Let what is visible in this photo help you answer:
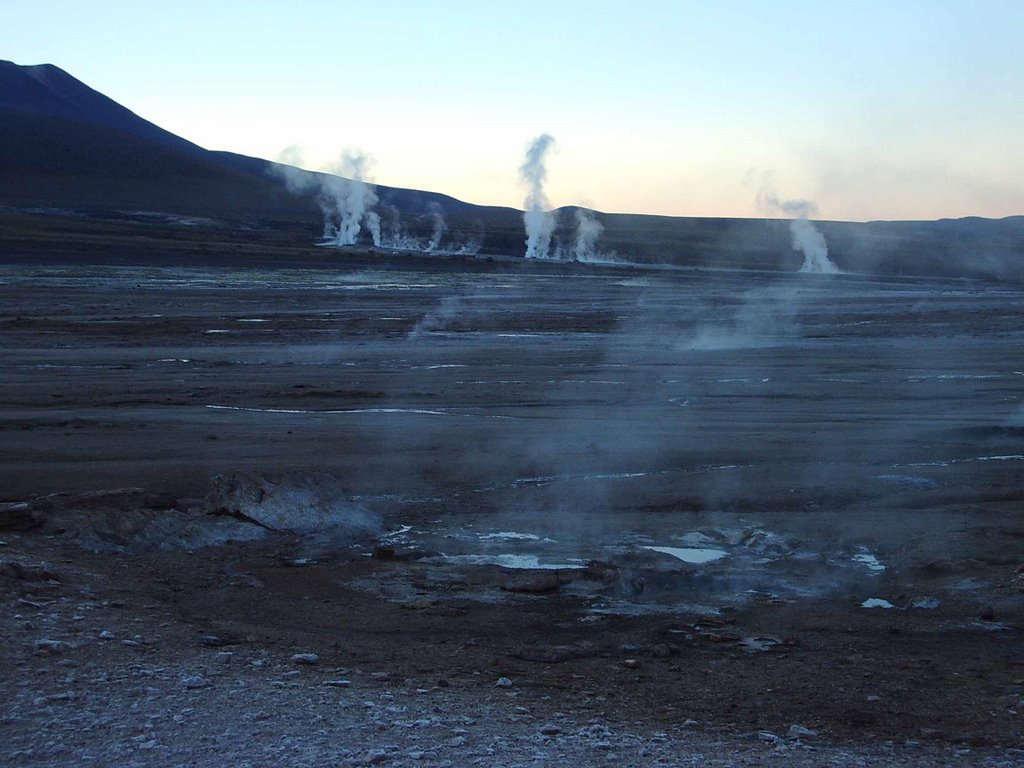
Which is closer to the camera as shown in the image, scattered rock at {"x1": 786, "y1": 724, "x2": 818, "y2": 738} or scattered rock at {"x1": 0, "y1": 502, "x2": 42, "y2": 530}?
scattered rock at {"x1": 786, "y1": 724, "x2": 818, "y2": 738}

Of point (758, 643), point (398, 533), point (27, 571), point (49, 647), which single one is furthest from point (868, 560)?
point (27, 571)

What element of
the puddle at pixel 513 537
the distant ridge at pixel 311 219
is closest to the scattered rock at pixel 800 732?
the puddle at pixel 513 537

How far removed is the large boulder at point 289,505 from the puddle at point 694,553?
2713 mm

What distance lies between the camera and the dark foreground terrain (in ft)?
20.4

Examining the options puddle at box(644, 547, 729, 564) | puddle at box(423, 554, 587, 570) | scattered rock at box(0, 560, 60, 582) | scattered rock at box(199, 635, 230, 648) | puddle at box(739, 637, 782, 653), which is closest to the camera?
scattered rock at box(199, 635, 230, 648)

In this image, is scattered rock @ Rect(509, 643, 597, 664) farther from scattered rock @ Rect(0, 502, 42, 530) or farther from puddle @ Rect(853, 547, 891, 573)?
scattered rock @ Rect(0, 502, 42, 530)

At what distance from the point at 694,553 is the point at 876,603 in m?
1.83

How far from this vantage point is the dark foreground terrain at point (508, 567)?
6.22 metres

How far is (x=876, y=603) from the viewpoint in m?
9.10

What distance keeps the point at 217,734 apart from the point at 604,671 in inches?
101

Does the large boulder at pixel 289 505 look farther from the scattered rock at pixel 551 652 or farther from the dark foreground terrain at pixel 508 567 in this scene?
the scattered rock at pixel 551 652

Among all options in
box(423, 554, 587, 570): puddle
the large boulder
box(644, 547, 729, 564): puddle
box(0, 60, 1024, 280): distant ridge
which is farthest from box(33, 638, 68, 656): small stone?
box(0, 60, 1024, 280): distant ridge

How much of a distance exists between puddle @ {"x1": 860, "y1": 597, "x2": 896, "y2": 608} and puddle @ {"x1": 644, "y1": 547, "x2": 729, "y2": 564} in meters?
1.51

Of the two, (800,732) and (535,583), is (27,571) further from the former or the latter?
(800,732)
